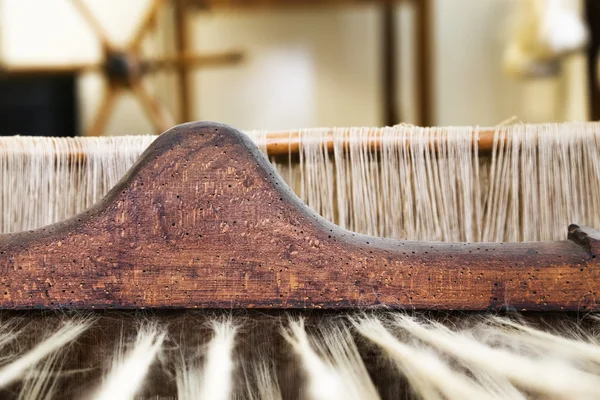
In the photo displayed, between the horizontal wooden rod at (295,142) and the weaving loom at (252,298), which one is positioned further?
the horizontal wooden rod at (295,142)

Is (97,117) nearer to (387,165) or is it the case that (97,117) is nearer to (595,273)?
(387,165)

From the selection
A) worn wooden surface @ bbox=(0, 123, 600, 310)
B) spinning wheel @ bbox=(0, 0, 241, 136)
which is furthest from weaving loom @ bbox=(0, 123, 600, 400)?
spinning wheel @ bbox=(0, 0, 241, 136)

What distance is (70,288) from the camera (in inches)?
13.7

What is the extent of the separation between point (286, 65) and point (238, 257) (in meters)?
2.08

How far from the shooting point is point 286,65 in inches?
92.3

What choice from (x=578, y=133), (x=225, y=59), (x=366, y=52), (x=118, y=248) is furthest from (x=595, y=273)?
(x=366, y=52)

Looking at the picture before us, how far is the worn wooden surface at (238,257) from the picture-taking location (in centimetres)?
34

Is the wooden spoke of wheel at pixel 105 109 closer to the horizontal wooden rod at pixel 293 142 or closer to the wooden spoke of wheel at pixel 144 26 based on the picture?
the wooden spoke of wheel at pixel 144 26

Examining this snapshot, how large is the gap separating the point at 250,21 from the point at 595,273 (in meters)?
2.15

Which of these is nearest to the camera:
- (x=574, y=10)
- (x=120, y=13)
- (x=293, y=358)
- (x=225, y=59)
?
(x=293, y=358)

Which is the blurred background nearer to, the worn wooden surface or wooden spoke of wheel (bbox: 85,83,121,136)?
wooden spoke of wheel (bbox: 85,83,121,136)

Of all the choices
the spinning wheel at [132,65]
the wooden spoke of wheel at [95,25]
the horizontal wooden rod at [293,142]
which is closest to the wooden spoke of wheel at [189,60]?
the spinning wheel at [132,65]

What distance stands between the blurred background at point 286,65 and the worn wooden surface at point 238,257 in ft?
4.48

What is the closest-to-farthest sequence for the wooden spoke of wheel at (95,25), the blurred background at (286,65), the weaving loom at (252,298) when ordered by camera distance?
the weaving loom at (252,298) < the wooden spoke of wheel at (95,25) < the blurred background at (286,65)
